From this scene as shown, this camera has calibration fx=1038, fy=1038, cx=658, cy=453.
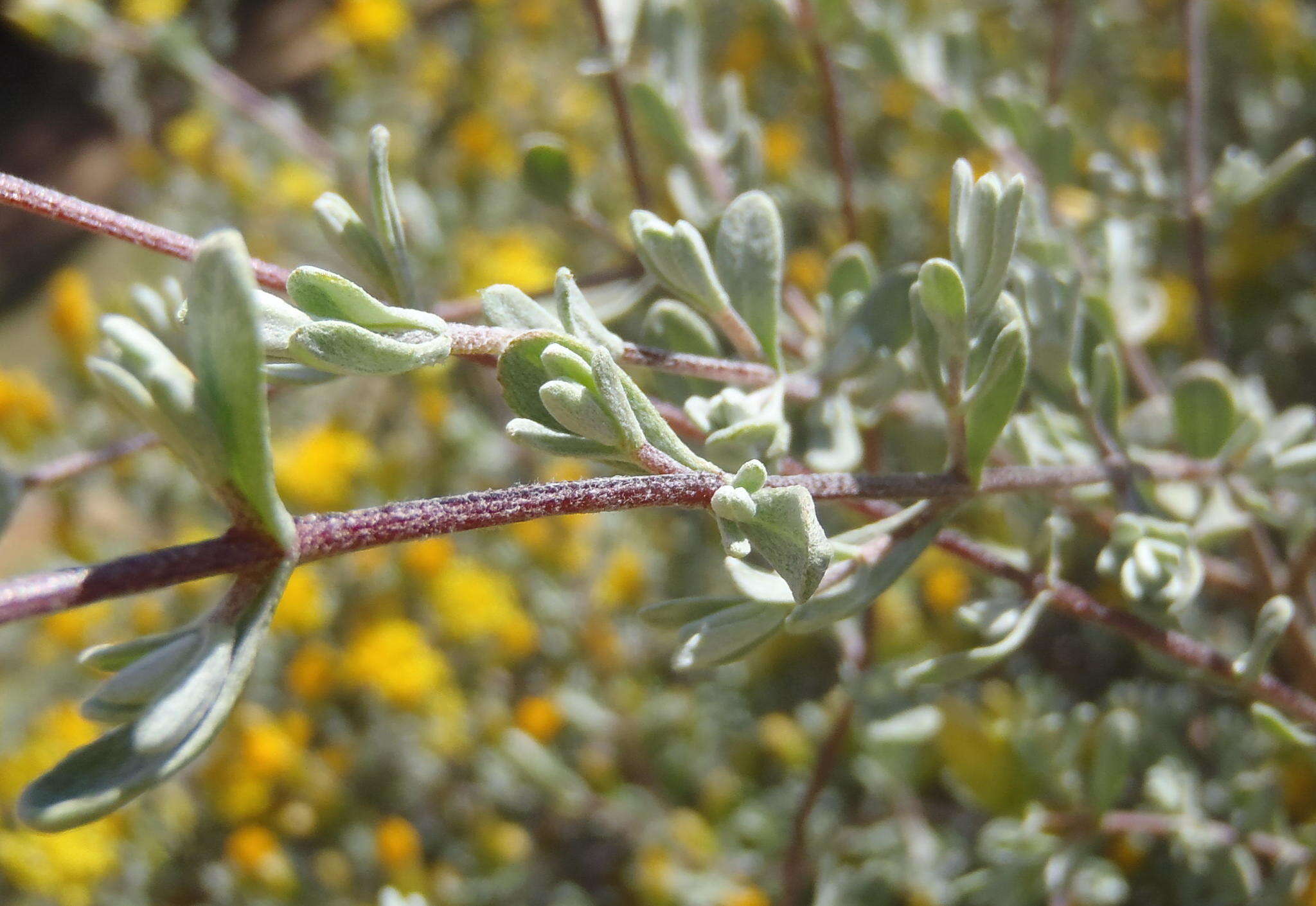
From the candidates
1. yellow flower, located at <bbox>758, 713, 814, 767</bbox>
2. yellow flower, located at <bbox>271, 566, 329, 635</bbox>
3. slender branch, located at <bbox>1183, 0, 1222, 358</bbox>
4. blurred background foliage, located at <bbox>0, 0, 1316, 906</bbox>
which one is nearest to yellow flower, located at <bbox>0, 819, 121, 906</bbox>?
blurred background foliage, located at <bbox>0, 0, 1316, 906</bbox>

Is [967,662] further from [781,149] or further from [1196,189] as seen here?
[781,149]

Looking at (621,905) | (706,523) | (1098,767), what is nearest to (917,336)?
(1098,767)

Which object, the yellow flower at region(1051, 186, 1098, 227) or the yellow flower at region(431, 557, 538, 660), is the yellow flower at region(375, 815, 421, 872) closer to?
the yellow flower at region(431, 557, 538, 660)

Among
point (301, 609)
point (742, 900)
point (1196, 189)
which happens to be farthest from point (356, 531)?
point (301, 609)

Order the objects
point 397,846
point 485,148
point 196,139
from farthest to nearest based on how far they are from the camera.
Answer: point 196,139
point 485,148
point 397,846

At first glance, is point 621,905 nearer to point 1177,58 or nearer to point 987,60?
point 987,60
